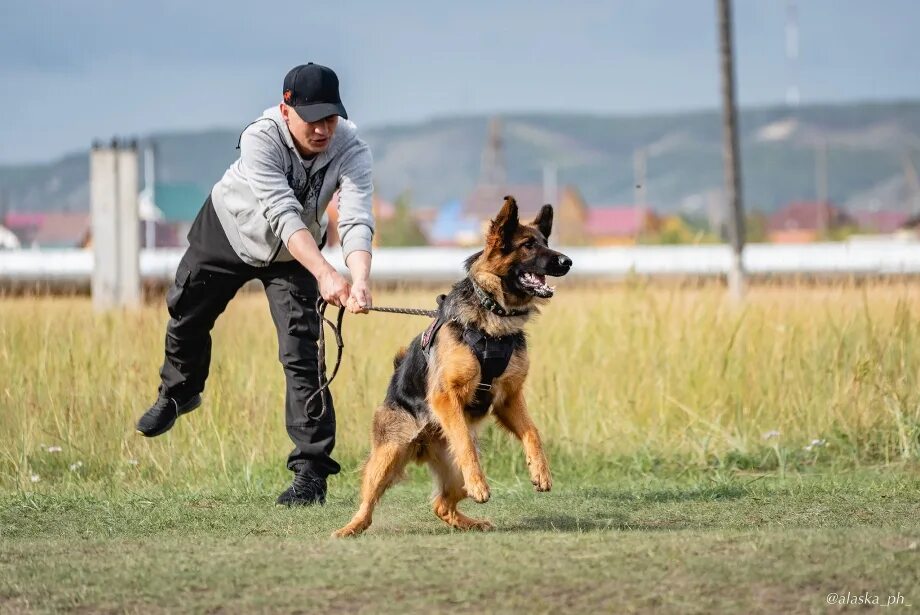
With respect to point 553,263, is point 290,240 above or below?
above

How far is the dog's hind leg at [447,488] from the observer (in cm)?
650

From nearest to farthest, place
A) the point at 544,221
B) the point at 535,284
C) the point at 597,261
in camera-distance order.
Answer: the point at 535,284, the point at 544,221, the point at 597,261

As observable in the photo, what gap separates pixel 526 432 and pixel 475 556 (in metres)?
1.18

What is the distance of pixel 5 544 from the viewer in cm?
637

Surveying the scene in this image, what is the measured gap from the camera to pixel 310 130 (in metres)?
6.94

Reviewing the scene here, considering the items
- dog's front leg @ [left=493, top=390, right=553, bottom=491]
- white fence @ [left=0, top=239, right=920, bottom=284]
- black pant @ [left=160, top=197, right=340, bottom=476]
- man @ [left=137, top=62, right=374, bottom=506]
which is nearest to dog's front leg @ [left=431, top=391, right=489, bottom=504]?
dog's front leg @ [left=493, top=390, right=553, bottom=491]

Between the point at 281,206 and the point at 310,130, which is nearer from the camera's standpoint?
the point at 281,206

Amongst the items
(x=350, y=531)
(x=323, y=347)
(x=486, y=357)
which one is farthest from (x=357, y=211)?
(x=350, y=531)

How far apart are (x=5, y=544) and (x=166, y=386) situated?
5.60 ft

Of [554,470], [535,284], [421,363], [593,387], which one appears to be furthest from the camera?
[593,387]

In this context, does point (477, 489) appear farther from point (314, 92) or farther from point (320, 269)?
point (314, 92)

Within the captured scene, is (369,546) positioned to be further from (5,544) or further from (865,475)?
(865,475)

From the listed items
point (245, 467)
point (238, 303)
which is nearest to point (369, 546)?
point (245, 467)

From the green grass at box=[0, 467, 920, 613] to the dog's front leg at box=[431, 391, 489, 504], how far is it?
0.25 meters
